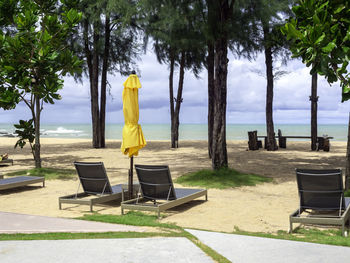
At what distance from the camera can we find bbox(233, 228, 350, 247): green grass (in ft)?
16.8

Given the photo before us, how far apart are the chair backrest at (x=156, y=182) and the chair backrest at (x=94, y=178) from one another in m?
0.75

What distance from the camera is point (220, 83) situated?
38.2 ft

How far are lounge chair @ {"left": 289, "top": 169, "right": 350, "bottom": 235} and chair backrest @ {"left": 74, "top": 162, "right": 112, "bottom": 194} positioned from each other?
3.43 meters

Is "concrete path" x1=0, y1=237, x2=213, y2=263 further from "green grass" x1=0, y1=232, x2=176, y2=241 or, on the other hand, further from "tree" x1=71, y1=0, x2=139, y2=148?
"tree" x1=71, y1=0, x2=139, y2=148

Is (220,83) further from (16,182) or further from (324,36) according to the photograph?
(324,36)

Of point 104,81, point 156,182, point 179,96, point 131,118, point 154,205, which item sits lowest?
point 154,205

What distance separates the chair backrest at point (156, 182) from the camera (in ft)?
23.2

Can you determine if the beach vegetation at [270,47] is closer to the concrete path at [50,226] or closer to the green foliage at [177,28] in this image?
the green foliage at [177,28]

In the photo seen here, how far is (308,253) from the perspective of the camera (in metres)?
4.17

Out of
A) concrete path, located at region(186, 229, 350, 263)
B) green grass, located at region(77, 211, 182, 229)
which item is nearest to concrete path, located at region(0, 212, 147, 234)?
green grass, located at region(77, 211, 182, 229)

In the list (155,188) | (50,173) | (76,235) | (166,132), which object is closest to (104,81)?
(50,173)

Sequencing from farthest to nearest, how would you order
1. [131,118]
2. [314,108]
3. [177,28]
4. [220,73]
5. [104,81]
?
[104,81] → [314,108] → [177,28] → [220,73] → [131,118]

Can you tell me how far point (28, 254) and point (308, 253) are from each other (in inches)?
108

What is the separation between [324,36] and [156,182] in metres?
3.50
